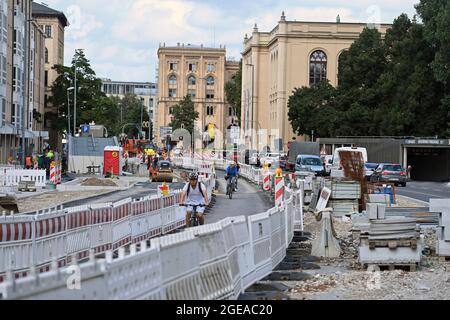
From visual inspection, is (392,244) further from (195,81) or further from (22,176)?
(195,81)

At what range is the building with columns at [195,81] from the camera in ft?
599

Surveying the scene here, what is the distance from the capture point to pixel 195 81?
184 meters

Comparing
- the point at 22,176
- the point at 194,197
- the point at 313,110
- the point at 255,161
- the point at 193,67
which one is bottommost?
the point at 255,161

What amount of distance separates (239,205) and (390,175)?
2282 centimetres

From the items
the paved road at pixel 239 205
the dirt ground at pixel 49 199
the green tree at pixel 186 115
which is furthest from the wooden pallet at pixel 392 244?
the green tree at pixel 186 115

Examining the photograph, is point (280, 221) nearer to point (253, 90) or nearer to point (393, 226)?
point (393, 226)

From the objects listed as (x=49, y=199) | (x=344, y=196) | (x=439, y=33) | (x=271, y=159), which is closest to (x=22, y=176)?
(x=49, y=199)

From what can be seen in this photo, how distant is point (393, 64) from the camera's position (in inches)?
3305

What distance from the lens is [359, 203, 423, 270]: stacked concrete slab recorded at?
55.8ft

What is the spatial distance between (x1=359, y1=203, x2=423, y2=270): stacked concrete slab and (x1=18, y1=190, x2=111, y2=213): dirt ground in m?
16.5

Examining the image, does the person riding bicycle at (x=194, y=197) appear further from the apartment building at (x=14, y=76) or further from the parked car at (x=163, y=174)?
the apartment building at (x=14, y=76)

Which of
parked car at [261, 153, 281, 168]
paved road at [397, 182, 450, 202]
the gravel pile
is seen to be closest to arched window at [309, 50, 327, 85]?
parked car at [261, 153, 281, 168]
